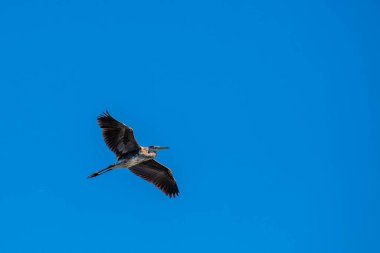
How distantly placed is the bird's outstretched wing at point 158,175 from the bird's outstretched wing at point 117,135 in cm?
201

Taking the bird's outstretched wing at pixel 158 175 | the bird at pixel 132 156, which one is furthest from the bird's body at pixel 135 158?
the bird's outstretched wing at pixel 158 175

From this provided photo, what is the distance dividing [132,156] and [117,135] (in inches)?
45.2

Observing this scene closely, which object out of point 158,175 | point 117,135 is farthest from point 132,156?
point 158,175

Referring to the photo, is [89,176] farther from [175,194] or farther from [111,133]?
[175,194]

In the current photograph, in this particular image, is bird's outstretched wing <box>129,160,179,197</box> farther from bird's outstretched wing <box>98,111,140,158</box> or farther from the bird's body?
bird's outstretched wing <box>98,111,140,158</box>

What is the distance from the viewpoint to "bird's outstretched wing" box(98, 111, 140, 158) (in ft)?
83.4

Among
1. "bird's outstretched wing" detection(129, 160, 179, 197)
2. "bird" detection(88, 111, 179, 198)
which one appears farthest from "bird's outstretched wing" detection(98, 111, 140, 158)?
"bird's outstretched wing" detection(129, 160, 179, 197)

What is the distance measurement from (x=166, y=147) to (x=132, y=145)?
1795mm

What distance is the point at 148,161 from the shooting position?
27875 mm

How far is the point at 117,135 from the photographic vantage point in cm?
2586

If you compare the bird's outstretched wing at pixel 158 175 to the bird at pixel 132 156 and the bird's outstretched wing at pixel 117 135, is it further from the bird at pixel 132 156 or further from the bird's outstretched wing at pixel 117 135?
the bird's outstretched wing at pixel 117 135

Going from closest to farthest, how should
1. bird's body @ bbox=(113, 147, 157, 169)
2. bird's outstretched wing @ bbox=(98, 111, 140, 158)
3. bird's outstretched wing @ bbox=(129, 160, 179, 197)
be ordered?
1. bird's outstretched wing @ bbox=(98, 111, 140, 158)
2. bird's body @ bbox=(113, 147, 157, 169)
3. bird's outstretched wing @ bbox=(129, 160, 179, 197)

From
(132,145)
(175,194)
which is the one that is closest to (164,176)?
(175,194)

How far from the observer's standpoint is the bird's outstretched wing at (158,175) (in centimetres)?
2828
